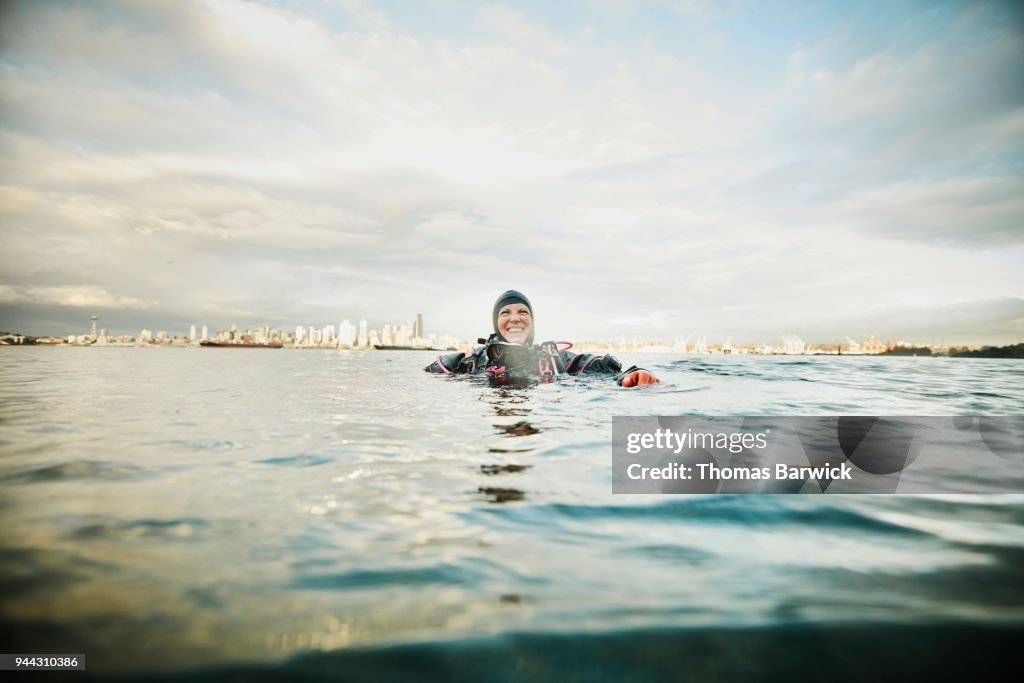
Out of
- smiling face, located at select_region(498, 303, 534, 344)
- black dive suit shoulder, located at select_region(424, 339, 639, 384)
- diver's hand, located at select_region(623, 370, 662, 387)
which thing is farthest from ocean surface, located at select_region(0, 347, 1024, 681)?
smiling face, located at select_region(498, 303, 534, 344)

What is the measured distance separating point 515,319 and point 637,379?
4.83 m

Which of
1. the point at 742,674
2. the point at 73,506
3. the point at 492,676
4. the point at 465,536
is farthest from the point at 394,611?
the point at 73,506

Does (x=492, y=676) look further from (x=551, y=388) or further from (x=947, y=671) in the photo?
(x=551, y=388)

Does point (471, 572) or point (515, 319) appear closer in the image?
point (471, 572)

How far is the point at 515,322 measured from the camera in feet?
49.9

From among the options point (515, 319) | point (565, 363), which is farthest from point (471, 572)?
point (515, 319)

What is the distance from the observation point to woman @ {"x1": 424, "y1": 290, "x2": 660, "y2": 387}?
556 inches

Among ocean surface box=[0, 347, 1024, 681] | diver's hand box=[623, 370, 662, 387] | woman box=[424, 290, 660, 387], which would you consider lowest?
ocean surface box=[0, 347, 1024, 681]

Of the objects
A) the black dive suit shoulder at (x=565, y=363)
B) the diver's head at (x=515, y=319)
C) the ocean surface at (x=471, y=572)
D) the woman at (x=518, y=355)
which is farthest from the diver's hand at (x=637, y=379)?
the ocean surface at (x=471, y=572)

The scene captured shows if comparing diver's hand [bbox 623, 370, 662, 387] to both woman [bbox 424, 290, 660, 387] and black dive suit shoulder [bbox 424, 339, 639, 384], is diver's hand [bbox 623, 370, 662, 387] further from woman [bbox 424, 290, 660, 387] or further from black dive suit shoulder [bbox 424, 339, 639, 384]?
black dive suit shoulder [bbox 424, 339, 639, 384]

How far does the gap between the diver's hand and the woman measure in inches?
49.2

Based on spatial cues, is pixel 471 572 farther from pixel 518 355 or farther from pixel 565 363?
pixel 565 363

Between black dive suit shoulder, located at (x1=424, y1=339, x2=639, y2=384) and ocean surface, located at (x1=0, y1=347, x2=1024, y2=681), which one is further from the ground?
black dive suit shoulder, located at (x1=424, y1=339, x2=639, y2=384)

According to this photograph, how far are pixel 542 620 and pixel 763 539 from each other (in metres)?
1.63
